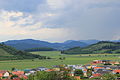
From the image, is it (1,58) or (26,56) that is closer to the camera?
(1,58)

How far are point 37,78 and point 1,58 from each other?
73.7 metres

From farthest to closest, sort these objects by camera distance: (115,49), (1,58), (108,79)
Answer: (115,49)
(1,58)
(108,79)

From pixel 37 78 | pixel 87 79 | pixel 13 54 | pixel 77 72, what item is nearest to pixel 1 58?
pixel 13 54

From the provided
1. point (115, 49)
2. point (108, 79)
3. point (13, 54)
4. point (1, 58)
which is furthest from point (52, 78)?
point (115, 49)

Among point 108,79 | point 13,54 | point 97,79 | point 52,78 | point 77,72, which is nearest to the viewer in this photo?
point 52,78

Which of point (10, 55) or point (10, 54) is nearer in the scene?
point (10, 55)

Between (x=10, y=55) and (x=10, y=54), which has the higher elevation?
Answer: (x=10, y=54)

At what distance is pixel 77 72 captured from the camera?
177ft

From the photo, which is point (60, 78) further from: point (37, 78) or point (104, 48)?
point (104, 48)

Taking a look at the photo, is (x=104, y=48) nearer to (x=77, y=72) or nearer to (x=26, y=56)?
(x=26, y=56)

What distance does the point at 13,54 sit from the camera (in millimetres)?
112812

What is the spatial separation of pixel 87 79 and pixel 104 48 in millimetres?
117396

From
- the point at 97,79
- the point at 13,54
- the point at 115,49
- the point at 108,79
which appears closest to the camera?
the point at 108,79

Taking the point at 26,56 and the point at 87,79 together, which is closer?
the point at 87,79
